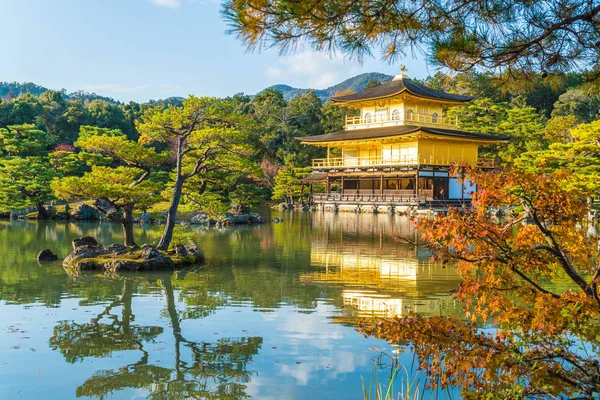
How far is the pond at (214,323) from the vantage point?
4.84m

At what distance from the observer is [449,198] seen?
91.7 ft

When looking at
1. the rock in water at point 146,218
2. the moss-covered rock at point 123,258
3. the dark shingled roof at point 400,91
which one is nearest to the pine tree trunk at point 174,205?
the moss-covered rock at point 123,258

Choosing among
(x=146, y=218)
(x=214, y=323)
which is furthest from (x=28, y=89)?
(x=214, y=323)

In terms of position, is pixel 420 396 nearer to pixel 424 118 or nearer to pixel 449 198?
pixel 449 198

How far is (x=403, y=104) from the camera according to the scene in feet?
103

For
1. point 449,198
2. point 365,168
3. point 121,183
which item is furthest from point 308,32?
point 365,168

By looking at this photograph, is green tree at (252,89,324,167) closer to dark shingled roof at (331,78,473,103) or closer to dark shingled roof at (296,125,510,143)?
dark shingled roof at (296,125,510,143)

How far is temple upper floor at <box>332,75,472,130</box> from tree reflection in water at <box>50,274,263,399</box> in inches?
999

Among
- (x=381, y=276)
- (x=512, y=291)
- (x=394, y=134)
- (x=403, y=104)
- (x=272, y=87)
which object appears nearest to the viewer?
(x=512, y=291)

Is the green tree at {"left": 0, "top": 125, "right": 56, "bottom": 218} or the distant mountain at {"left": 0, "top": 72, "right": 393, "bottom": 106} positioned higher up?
the distant mountain at {"left": 0, "top": 72, "right": 393, "bottom": 106}

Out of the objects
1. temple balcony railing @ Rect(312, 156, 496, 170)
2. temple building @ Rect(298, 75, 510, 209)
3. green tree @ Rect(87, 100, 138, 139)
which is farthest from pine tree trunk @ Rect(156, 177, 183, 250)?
green tree @ Rect(87, 100, 138, 139)

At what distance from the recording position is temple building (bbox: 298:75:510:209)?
28.6 meters

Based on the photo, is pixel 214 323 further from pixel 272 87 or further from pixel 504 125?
pixel 272 87

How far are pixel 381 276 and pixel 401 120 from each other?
22.4m
